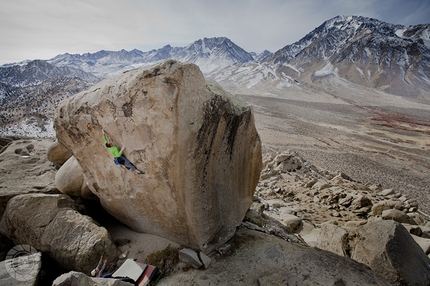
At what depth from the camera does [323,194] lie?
1127cm

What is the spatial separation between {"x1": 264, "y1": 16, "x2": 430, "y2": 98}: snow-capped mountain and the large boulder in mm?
72985

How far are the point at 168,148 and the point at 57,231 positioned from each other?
360 centimetres

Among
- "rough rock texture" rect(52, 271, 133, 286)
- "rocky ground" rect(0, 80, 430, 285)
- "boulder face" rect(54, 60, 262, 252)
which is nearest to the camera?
"rough rock texture" rect(52, 271, 133, 286)

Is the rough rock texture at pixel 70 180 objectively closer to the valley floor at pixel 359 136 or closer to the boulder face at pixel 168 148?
the boulder face at pixel 168 148

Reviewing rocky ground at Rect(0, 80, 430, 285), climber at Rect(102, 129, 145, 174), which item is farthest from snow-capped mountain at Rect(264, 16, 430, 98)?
climber at Rect(102, 129, 145, 174)

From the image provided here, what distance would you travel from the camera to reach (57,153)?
8.24 m

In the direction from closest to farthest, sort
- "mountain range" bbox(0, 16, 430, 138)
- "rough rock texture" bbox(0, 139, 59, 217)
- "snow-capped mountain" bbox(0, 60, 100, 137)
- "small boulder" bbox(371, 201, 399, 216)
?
1. "rough rock texture" bbox(0, 139, 59, 217)
2. "small boulder" bbox(371, 201, 399, 216)
3. "snow-capped mountain" bbox(0, 60, 100, 137)
4. "mountain range" bbox(0, 16, 430, 138)

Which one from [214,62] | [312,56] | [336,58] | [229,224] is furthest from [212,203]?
[214,62]

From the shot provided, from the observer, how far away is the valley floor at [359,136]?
16938 mm

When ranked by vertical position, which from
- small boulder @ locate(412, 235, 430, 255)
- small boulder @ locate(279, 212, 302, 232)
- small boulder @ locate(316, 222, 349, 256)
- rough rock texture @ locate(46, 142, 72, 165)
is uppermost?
rough rock texture @ locate(46, 142, 72, 165)

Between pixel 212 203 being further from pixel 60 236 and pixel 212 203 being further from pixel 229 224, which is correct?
pixel 60 236

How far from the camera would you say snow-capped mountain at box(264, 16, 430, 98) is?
68250 millimetres

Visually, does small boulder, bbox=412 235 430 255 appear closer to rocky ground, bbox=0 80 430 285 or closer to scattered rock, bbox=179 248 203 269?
rocky ground, bbox=0 80 430 285

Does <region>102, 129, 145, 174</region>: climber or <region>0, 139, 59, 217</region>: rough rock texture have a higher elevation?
<region>102, 129, 145, 174</region>: climber
